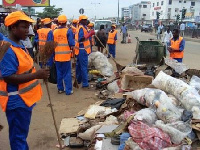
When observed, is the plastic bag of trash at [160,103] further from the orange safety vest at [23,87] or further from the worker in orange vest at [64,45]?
the worker in orange vest at [64,45]

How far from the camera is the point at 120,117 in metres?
4.44

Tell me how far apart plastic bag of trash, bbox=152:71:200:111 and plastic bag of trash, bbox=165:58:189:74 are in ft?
5.88

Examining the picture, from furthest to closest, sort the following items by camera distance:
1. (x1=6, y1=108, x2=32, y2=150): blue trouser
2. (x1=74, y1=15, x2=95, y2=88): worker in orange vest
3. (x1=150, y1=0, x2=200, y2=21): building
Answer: (x1=150, y1=0, x2=200, y2=21): building → (x1=74, y1=15, x2=95, y2=88): worker in orange vest → (x1=6, y1=108, x2=32, y2=150): blue trouser

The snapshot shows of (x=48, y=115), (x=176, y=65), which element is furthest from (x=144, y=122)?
(x=176, y=65)

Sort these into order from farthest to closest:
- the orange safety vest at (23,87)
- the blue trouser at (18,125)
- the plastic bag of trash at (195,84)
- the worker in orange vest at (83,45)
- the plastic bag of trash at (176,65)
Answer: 1. the worker in orange vest at (83,45)
2. the plastic bag of trash at (176,65)
3. the plastic bag of trash at (195,84)
4. the blue trouser at (18,125)
5. the orange safety vest at (23,87)

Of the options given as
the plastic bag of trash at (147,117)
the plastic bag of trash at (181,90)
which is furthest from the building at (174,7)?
the plastic bag of trash at (147,117)

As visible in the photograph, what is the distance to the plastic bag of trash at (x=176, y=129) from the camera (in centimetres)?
332

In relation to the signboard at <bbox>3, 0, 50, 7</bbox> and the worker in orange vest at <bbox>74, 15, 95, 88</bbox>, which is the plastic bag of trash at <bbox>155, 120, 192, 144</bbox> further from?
the signboard at <bbox>3, 0, 50, 7</bbox>

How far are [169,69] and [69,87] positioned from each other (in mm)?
2548

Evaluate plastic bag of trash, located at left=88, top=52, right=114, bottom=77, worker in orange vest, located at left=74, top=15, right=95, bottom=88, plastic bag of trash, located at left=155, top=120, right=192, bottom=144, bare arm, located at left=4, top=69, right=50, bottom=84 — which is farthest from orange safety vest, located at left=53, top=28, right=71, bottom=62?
bare arm, located at left=4, top=69, right=50, bottom=84

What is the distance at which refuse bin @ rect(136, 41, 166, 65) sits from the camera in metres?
8.21

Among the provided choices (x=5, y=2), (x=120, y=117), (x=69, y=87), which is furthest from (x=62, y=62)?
(x=5, y=2)

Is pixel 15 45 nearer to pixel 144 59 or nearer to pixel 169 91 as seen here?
pixel 169 91

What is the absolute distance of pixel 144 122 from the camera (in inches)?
142
